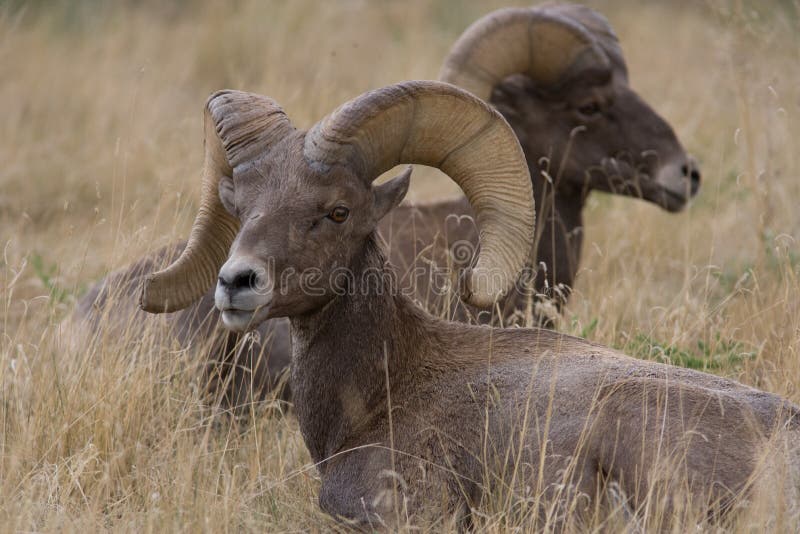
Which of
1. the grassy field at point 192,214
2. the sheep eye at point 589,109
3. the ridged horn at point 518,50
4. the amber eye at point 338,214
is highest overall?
the ridged horn at point 518,50

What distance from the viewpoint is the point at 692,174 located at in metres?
8.96

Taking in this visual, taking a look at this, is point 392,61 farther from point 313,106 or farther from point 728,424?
point 728,424

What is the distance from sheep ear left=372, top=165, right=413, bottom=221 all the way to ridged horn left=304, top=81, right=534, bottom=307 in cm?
8

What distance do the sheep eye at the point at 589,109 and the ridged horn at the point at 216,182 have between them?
3.72 m

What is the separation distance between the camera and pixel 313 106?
40.2 ft

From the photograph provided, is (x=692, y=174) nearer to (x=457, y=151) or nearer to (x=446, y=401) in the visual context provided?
(x=457, y=151)

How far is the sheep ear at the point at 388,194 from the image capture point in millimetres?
5805

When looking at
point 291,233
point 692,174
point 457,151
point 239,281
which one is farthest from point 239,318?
point 692,174

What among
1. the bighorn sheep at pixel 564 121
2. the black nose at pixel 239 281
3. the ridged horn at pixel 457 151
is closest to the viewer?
the black nose at pixel 239 281

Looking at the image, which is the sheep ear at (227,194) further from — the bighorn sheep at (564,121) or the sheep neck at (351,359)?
the bighorn sheep at (564,121)

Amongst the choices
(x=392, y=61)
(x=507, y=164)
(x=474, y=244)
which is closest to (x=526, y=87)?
(x=474, y=244)

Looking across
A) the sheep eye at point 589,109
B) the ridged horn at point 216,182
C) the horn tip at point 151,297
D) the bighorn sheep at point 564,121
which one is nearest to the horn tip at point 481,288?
the ridged horn at point 216,182

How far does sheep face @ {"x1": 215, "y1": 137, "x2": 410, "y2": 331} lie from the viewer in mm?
5199

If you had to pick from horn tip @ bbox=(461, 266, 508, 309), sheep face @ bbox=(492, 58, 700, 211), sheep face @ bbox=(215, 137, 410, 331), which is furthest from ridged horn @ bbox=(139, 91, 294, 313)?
sheep face @ bbox=(492, 58, 700, 211)
